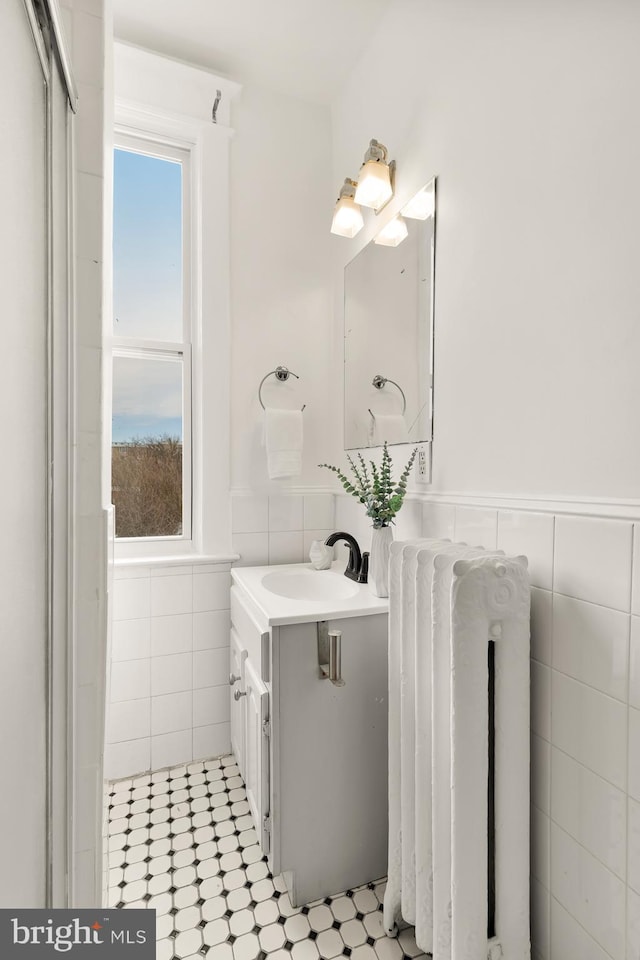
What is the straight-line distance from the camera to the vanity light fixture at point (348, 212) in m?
1.76

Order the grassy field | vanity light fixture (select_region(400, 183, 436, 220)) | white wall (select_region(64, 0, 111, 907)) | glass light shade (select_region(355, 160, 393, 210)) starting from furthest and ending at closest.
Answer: the grassy field → glass light shade (select_region(355, 160, 393, 210)) → vanity light fixture (select_region(400, 183, 436, 220)) → white wall (select_region(64, 0, 111, 907))

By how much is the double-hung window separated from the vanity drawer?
1.39 ft


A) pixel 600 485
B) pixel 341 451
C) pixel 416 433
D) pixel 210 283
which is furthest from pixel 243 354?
pixel 600 485

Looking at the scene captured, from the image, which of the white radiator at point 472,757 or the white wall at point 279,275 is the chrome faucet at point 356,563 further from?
the white radiator at point 472,757

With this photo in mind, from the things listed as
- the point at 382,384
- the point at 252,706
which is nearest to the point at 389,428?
the point at 382,384

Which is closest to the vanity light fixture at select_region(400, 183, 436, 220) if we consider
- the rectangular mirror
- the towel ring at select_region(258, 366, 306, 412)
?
the rectangular mirror

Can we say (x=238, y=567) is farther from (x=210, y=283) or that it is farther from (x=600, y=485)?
(x=600, y=485)

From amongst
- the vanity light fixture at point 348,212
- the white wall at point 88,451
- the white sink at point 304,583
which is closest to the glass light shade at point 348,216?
the vanity light fixture at point 348,212

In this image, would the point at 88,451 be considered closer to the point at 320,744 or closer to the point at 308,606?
the point at 308,606

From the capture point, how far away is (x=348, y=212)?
177cm

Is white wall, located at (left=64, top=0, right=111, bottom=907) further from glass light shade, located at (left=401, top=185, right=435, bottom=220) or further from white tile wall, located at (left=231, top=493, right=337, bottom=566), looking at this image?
white tile wall, located at (left=231, top=493, right=337, bottom=566)

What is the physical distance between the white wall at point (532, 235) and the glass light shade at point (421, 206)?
0.05 metres

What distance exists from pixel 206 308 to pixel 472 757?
6.00 ft

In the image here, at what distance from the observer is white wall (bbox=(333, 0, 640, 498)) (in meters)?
0.84
